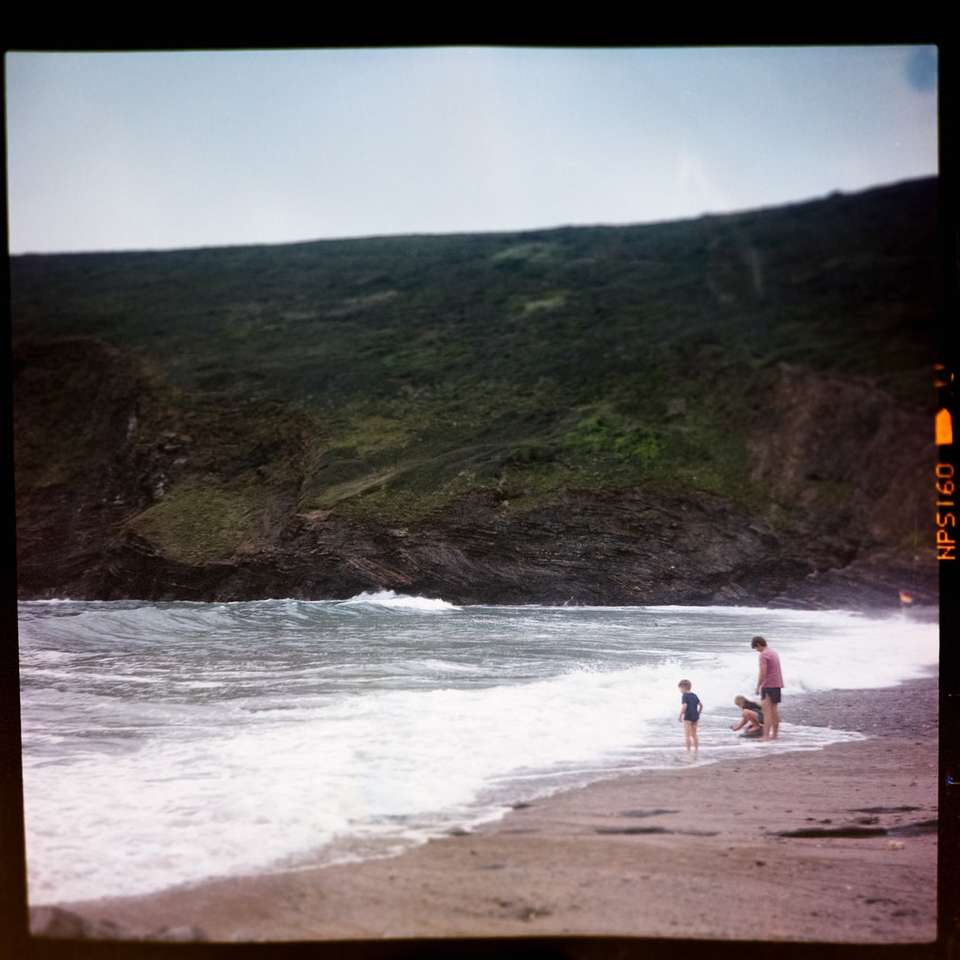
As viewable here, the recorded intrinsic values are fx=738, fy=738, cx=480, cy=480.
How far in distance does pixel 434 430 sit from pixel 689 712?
184 centimetres

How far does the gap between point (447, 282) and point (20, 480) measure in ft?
7.64

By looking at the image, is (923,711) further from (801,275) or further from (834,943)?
(801,275)

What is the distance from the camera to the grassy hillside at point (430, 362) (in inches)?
140

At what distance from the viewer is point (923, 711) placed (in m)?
3.55

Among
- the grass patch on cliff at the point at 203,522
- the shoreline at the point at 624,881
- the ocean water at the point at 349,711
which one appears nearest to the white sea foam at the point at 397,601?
the ocean water at the point at 349,711

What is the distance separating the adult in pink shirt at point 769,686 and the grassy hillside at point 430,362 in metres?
0.77

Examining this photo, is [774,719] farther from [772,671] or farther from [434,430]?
[434,430]

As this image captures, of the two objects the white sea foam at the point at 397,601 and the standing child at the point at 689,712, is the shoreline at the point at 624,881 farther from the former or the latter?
the white sea foam at the point at 397,601

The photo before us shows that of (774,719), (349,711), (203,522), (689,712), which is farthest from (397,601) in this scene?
(774,719)

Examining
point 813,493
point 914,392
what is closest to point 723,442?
point 813,493

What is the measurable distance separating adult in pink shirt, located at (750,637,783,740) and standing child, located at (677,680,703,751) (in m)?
0.32

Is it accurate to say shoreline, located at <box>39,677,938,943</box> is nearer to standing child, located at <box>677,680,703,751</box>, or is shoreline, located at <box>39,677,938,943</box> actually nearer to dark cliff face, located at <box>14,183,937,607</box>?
standing child, located at <box>677,680,703,751</box>

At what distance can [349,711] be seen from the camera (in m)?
3.51

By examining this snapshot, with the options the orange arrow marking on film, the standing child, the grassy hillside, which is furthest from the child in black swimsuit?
the orange arrow marking on film
